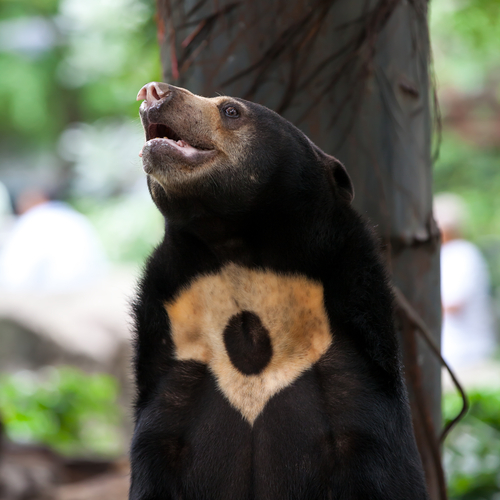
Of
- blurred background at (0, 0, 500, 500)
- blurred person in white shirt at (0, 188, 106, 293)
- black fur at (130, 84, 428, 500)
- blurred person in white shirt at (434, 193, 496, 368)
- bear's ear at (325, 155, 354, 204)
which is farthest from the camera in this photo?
blurred person in white shirt at (0, 188, 106, 293)

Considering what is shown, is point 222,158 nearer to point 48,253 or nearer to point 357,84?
point 357,84

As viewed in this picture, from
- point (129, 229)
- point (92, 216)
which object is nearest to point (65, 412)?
point (129, 229)

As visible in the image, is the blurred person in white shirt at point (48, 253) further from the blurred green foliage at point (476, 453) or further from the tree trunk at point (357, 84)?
the tree trunk at point (357, 84)

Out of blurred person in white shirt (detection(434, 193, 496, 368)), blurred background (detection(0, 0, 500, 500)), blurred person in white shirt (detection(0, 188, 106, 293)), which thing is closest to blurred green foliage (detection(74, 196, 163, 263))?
blurred background (detection(0, 0, 500, 500))

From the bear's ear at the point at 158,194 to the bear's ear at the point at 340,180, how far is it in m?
0.41

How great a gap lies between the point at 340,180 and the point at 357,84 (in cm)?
35

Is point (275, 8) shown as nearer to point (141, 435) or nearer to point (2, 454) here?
point (141, 435)

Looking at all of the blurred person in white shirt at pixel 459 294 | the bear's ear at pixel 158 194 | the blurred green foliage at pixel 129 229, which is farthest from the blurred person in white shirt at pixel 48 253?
the bear's ear at pixel 158 194

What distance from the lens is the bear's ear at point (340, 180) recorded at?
1.74 metres

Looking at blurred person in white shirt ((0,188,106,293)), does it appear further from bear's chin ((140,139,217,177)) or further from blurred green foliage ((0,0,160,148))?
bear's chin ((140,139,217,177))

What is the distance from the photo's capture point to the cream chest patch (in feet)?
5.34

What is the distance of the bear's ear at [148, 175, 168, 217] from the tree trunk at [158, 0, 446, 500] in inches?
17.6

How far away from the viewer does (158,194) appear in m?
1.67

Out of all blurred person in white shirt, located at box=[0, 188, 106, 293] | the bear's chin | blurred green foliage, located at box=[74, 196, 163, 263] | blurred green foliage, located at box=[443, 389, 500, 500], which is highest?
blurred green foliage, located at box=[74, 196, 163, 263]
